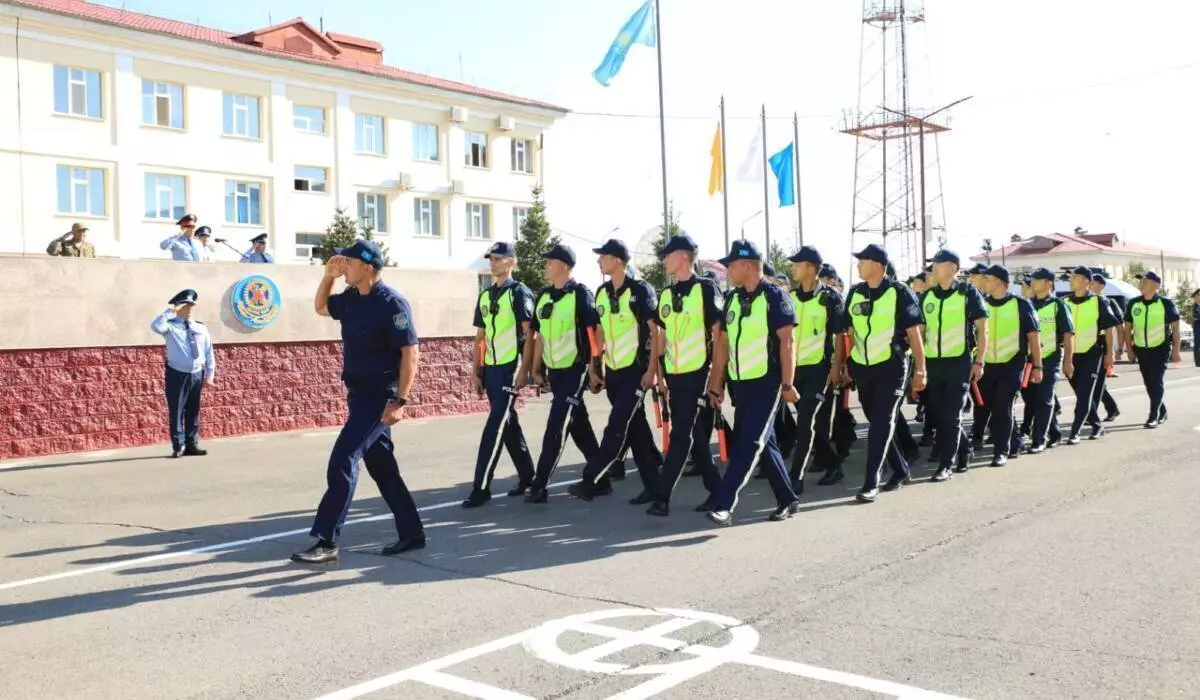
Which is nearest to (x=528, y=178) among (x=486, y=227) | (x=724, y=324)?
(x=486, y=227)

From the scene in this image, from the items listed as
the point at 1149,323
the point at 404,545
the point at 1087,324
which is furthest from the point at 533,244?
the point at 404,545

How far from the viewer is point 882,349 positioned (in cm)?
869

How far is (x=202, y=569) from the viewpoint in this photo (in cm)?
639

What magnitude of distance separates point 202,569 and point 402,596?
1524mm

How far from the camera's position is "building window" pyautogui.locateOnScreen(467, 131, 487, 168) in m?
45.4

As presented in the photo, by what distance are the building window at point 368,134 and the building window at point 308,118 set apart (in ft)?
4.67

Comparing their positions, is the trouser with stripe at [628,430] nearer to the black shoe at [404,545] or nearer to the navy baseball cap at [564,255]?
the navy baseball cap at [564,255]

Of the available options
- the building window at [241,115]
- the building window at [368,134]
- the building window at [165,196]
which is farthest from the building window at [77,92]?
the building window at [368,134]

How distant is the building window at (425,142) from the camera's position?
43.4 meters

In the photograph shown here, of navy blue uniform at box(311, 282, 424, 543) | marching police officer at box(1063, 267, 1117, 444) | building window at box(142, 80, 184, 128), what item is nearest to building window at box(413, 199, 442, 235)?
building window at box(142, 80, 184, 128)

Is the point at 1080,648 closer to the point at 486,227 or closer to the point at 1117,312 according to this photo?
the point at 1117,312

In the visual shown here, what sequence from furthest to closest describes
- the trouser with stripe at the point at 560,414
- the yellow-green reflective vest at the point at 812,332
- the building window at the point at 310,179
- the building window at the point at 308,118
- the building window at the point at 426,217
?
the building window at the point at 426,217, the building window at the point at 310,179, the building window at the point at 308,118, the yellow-green reflective vest at the point at 812,332, the trouser with stripe at the point at 560,414

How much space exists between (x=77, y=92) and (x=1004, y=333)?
103 feet

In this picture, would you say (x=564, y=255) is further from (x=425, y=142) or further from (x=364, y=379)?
(x=425, y=142)
